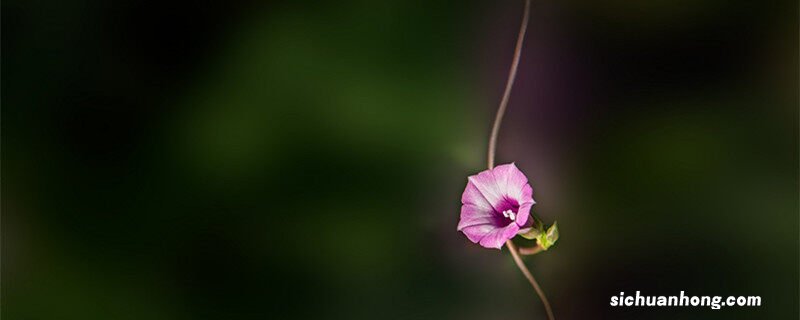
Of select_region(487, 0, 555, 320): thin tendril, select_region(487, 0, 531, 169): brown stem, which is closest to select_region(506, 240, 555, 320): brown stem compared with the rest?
select_region(487, 0, 555, 320): thin tendril

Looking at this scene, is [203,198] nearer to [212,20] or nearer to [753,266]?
[212,20]

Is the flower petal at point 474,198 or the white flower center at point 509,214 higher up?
the flower petal at point 474,198

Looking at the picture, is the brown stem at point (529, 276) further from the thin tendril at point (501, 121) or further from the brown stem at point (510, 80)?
the brown stem at point (510, 80)

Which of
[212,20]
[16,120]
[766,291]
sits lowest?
[766,291]

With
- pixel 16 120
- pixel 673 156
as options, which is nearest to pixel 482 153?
pixel 673 156

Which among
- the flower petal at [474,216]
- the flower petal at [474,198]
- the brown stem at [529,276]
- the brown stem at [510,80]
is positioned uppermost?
the brown stem at [510,80]

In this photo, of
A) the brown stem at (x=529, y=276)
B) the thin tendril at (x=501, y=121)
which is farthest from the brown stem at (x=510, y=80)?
the brown stem at (x=529, y=276)
